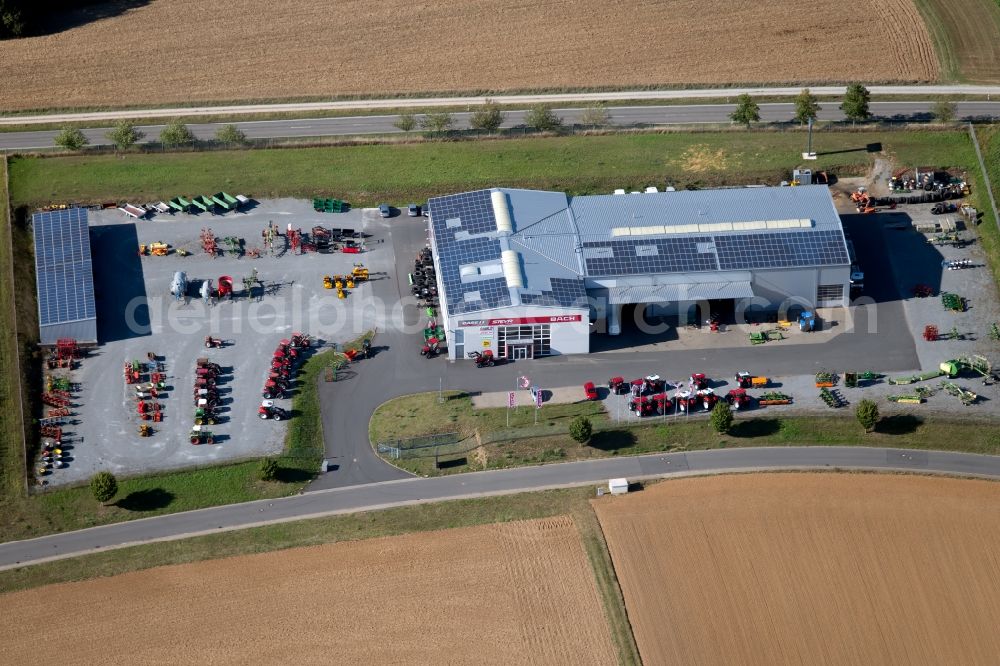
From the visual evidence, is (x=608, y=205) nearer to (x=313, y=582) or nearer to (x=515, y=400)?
(x=515, y=400)

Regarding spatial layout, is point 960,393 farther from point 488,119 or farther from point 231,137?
point 231,137

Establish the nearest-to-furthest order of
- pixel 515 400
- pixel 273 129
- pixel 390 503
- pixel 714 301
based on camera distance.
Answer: pixel 390 503 → pixel 515 400 → pixel 714 301 → pixel 273 129

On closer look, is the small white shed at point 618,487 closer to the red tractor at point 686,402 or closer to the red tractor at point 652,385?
the red tractor at point 686,402

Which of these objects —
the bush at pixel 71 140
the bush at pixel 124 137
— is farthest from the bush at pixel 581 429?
the bush at pixel 71 140

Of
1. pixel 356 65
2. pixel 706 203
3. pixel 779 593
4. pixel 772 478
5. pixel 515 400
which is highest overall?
pixel 356 65

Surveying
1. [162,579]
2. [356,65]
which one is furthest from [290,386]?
[356,65]

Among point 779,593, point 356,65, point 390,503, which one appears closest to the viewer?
point 779,593

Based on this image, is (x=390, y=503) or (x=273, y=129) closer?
(x=390, y=503)

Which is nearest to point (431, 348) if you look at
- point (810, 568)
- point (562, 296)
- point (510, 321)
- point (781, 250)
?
point (510, 321)

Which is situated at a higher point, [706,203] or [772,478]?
[706,203]
